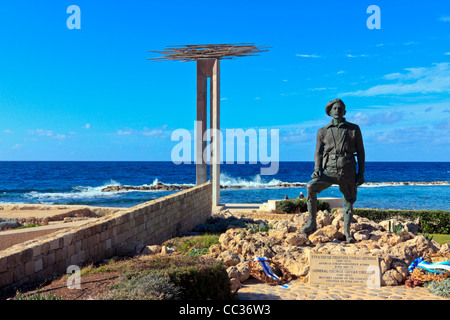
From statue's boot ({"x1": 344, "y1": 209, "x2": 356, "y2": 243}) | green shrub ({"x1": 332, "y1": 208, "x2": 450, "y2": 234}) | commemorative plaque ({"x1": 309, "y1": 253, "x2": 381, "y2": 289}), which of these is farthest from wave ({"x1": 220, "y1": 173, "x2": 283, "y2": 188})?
commemorative plaque ({"x1": 309, "y1": 253, "x2": 381, "y2": 289})

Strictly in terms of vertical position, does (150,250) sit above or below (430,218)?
above

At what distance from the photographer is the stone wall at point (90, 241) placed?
4957 millimetres

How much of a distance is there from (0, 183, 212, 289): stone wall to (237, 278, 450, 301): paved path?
2.80 meters

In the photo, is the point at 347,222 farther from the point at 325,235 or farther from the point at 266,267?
the point at 266,267

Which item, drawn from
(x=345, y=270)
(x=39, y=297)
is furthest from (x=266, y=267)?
(x=39, y=297)

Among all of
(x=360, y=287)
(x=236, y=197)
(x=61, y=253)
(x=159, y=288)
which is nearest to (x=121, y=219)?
(x=61, y=253)

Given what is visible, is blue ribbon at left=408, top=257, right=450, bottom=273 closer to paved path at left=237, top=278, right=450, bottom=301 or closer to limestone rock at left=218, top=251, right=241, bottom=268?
paved path at left=237, top=278, right=450, bottom=301

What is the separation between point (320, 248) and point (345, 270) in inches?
43.4

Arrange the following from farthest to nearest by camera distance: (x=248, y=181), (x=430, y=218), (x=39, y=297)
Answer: (x=248, y=181) < (x=430, y=218) < (x=39, y=297)

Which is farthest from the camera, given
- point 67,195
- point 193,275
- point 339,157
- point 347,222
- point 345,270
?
point 67,195

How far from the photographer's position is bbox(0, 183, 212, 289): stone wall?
4957mm

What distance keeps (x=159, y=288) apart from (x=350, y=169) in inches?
201

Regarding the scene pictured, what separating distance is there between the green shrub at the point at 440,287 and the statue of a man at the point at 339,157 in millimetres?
2195

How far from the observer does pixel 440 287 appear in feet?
18.2
